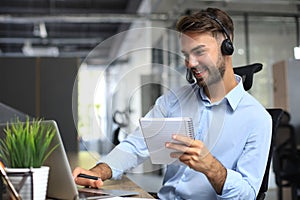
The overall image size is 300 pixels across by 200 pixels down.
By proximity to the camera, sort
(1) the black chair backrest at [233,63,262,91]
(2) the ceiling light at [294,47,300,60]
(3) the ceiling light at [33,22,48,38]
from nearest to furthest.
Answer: (1) the black chair backrest at [233,63,262,91] → (2) the ceiling light at [294,47,300,60] → (3) the ceiling light at [33,22,48,38]

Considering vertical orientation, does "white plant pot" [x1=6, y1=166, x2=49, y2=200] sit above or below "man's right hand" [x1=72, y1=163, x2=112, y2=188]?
above

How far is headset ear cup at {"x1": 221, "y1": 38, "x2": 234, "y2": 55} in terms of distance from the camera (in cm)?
146

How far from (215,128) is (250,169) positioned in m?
0.21

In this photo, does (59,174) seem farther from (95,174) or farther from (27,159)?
(95,174)

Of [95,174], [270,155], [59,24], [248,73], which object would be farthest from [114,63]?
[59,24]

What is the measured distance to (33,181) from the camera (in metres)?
0.89

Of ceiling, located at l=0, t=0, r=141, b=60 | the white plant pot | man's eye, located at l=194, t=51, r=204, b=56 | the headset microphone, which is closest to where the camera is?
the white plant pot

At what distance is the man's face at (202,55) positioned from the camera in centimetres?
140

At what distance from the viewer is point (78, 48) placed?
555 inches

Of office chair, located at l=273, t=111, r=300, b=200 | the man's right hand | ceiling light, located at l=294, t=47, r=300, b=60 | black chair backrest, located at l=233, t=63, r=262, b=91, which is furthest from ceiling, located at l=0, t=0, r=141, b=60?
the man's right hand

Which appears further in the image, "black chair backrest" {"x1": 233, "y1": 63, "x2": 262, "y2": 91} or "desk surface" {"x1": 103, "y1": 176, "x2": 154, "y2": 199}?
"black chair backrest" {"x1": 233, "y1": 63, "x2": 262, "y2": 91}

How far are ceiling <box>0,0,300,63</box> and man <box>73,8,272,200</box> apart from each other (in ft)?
4.45

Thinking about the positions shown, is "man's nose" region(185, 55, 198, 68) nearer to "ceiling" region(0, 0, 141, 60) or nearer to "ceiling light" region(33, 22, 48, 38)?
"ceiling" region(0, 0, 141, 60)

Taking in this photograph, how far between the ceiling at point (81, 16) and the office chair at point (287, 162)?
1.78m
